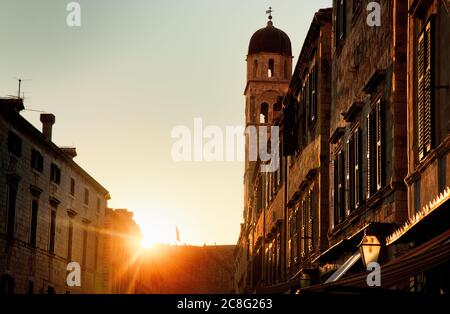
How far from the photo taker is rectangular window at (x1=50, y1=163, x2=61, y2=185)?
42.7 metres

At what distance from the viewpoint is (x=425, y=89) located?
45.5 ft

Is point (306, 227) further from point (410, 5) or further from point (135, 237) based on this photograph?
point (135, 237)

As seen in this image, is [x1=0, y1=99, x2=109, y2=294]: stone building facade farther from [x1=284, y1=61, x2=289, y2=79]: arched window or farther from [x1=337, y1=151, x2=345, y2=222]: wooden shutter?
[x1=284, y1=61, x2=289, y2=79]: arched window

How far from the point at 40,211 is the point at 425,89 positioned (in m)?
29.2

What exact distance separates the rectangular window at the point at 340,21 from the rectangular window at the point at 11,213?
17572 mm

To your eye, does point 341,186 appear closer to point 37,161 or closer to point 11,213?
point 11,213

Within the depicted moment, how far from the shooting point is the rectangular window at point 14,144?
118ft

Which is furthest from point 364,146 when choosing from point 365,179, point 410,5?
point 410,5

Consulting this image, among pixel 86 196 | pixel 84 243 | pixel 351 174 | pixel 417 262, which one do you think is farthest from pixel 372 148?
pixel 84 243

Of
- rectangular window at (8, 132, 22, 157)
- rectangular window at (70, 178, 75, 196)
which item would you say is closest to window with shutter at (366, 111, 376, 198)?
rectangular window at (8, 132, 22, 157)

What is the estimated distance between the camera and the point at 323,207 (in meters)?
24.9

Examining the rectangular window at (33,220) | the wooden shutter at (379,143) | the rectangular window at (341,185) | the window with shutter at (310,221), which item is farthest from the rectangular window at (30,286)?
the wooden shutter at (379,143)

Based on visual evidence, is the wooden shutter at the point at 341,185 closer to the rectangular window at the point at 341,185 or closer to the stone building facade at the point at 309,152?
the rectangular window at the point at 341,185

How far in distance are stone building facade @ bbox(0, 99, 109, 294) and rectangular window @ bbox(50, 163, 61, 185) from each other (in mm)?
47
